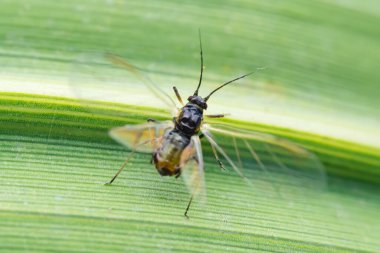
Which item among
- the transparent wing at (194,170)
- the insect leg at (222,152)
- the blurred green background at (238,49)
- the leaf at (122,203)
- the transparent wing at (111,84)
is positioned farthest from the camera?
the blurred green background at (238,49)

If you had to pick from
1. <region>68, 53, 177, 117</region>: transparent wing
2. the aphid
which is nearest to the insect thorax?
the aphid

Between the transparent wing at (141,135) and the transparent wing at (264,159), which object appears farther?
the transparent wing at (264,159)

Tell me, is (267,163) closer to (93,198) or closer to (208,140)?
(208,140)

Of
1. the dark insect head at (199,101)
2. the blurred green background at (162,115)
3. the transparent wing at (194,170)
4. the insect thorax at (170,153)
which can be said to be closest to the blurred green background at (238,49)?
the blurred green background at (162,115)

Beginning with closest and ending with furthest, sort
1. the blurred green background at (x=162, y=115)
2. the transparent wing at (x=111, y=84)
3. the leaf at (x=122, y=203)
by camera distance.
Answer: the leaf at (x=122, y=203)
the blurred green background at (x=162, y=115)
the transparent wing at (x=111, y=84)

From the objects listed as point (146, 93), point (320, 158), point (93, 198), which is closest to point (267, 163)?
point (320, 158)

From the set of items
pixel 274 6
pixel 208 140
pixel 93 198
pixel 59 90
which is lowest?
pixel 93 198

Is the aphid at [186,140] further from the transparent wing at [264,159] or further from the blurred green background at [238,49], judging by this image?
the blurred green background at [238,49]

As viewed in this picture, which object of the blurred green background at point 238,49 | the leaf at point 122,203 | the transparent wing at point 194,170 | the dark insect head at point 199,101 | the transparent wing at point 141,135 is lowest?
the leaf at point 122,203
